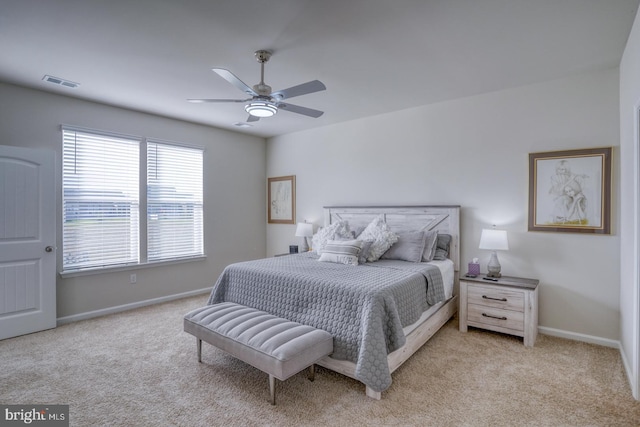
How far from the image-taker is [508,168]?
143 inches

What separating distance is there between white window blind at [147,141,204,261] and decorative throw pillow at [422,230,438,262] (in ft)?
11.4

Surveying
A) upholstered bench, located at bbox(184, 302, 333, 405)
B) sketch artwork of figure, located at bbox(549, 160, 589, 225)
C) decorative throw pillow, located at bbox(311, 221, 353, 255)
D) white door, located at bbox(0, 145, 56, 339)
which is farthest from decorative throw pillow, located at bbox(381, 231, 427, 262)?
white door, located at bbox(0, 145, 56, 339)

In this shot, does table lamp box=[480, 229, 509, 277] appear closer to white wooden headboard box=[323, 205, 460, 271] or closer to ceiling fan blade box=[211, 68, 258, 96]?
white wooden headboard box=[323, 205, 460, 271]

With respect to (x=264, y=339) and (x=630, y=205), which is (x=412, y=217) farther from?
(x=264, y=339)

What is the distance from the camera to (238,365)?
275 cm

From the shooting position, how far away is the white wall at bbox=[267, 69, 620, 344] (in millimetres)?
3148

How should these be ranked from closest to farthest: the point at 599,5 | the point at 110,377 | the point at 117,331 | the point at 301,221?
the point at 599,5, the point at 110,377, the point at 117,331, the point at 301,221

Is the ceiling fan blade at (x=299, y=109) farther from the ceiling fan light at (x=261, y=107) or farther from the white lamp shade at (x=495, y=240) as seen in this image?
the white lamp shade at (x=495, y=240)

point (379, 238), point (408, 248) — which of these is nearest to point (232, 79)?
point (379, 238)

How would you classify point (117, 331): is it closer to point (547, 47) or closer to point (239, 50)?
point (239, 50)

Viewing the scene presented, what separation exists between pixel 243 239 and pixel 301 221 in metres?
1.11

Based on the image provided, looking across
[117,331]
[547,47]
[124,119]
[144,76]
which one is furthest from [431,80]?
[117,331]

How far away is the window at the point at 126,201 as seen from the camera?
154 inches

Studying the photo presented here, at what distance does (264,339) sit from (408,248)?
2114 mm
